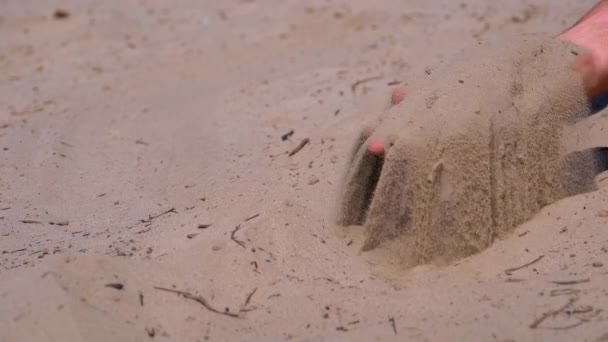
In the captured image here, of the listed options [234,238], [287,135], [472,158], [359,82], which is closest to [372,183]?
[472,158]

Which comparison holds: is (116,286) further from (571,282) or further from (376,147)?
(571,282)

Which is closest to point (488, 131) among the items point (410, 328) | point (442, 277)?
point (442, 277)

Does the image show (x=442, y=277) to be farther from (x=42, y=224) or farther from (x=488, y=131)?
(x=42, y=224)

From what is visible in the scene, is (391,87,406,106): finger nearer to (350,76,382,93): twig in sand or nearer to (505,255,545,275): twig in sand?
(505,255,545,275): twig in sand

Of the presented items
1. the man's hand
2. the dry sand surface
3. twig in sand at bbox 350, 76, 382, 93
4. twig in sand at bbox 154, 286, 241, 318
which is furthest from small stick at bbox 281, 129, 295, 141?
twig in sand at bbox 154, 286, 241, 318

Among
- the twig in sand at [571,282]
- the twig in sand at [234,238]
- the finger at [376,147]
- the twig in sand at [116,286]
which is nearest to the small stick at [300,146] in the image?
the twig in sand at [234,238]

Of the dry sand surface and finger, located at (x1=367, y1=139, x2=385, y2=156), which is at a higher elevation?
finger, located at (x1=367, y1=139, x2=385, y2=156)
